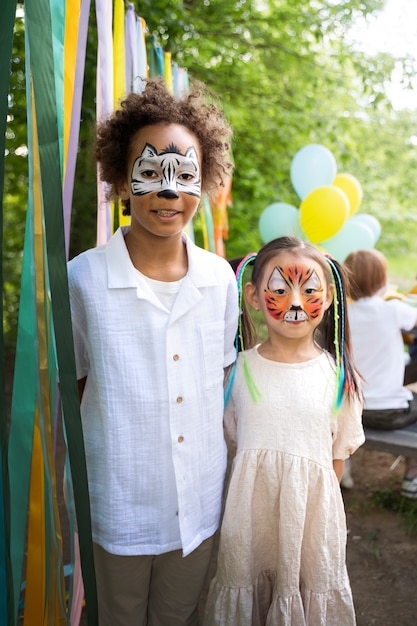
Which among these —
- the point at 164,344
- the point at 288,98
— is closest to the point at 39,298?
the point at 164,344

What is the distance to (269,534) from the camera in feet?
6.17

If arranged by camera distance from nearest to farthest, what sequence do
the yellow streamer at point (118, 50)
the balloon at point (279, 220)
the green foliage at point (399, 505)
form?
the yellow streamer at point (118, 50) < the green foliage at point (399, 505) < the balloon at point (279, 220)

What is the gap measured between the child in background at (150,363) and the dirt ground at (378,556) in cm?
102

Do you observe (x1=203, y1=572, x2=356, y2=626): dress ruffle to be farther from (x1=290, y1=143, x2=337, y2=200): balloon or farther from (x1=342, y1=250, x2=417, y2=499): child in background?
(x1=290, y1=143, x2=337, y2=200): balloon

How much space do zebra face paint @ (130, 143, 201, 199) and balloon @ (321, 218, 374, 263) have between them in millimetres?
2748

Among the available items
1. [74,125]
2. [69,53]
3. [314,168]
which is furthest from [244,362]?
[314,168]

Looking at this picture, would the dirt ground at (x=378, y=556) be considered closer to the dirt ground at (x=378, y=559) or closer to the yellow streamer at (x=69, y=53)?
the dirt ground at (x=378, y=559)

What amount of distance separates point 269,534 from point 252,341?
64 centimetres

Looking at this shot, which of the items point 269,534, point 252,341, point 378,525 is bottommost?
point 378,525

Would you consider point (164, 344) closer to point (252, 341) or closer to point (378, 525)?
point (252, 341)

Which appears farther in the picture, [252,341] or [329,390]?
[252,341]

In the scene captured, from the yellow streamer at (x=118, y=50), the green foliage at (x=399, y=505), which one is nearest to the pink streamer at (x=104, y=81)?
the yellow streamer at (x=118, y=50)

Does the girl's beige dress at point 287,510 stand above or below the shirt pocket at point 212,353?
below

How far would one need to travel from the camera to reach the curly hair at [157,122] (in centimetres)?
165
